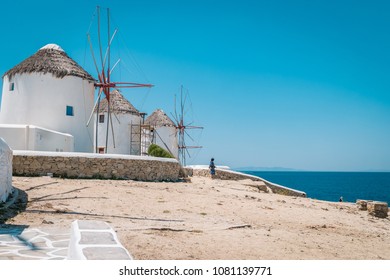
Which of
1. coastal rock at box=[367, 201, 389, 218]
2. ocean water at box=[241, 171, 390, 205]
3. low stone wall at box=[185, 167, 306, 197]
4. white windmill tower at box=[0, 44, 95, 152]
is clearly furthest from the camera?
ocean water at box=[241, 171, 390, 205]

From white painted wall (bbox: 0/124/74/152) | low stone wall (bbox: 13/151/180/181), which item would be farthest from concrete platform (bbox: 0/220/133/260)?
white painted wall (bbox: 0/124/74/152)

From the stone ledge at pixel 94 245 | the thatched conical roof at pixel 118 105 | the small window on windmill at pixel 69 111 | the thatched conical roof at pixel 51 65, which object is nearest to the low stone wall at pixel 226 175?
the thatched conical roof at pixel 118 105

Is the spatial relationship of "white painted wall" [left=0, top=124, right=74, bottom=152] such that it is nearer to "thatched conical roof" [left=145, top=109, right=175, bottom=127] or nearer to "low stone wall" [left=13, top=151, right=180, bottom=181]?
"low stone wall" [left=13, top=151, right=180, bottom=181]

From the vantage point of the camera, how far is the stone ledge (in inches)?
129

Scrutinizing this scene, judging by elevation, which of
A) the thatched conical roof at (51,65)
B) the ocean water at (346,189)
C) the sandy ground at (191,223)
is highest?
the thatched conical roof at (51,65)

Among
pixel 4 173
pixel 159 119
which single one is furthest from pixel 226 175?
pixel 4 173

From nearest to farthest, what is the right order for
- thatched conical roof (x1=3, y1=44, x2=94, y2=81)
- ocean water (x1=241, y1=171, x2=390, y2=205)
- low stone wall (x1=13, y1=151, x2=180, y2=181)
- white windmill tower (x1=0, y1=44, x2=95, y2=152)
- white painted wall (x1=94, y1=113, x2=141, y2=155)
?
low stone wall (x1=13, y1=151, x2=180, y2=181)
white windmill tower (x1=0, y1=44, x2=95, y2=152)
thatched conical roof (x1=3, y1=44, x2=94, y2=81)
white painted wall (x1=94, y1=113, x2=141, y2=155)
ocean water (x1=241, y1=171, x2=390, y2=205)

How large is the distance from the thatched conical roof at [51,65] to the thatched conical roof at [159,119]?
12.2m

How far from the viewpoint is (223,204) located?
35.5ft

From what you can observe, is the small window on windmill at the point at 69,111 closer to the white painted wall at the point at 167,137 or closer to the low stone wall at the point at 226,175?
the low stone wall at the point at 226,175

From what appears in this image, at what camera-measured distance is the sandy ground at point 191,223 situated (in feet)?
17.8

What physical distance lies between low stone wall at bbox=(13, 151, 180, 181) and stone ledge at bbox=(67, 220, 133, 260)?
9.43 meters
